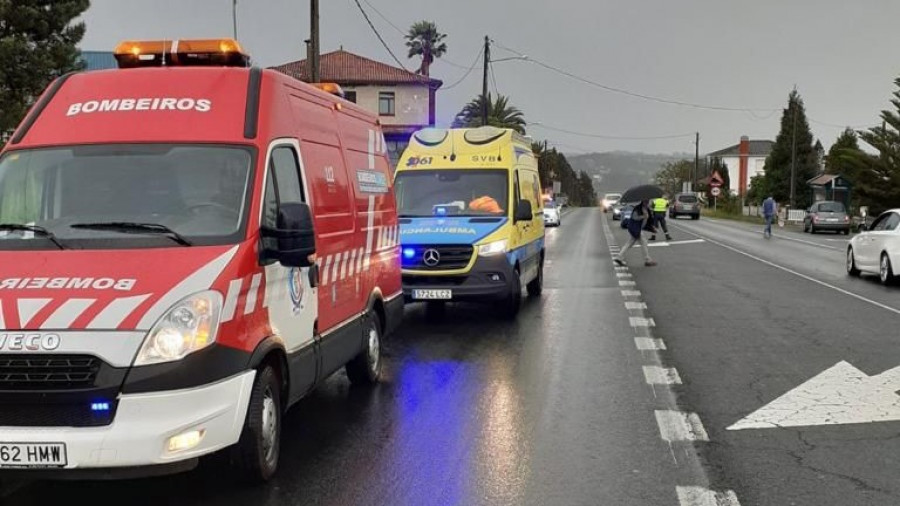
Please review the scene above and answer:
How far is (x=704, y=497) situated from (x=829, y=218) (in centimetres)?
3749

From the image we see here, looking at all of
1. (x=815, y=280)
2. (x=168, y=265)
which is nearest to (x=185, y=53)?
(x=168, y=265)

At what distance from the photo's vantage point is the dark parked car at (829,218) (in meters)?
38.2

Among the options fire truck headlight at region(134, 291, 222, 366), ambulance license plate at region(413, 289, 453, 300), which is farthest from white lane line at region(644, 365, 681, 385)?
fire truck headlight at region(134, 291, 222, 366)

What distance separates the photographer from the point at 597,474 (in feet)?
16.2

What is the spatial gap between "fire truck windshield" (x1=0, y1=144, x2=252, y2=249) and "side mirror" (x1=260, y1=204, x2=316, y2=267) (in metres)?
0.21

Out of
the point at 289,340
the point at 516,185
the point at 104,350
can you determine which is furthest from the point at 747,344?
the point at 104,350

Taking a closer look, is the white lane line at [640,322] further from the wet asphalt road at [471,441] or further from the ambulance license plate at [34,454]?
the ambulance license plate at [34,454]

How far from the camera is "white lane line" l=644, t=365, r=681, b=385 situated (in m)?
7.39

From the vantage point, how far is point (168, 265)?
13.8 feet

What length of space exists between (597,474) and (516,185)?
7.35 m

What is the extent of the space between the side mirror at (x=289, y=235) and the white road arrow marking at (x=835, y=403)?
3383 millimetres

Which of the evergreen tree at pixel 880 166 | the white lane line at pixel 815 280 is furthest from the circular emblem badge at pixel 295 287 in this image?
the evergreen tree at pixel 880 166

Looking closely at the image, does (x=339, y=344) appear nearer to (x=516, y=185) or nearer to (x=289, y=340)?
(x=289, y=340)

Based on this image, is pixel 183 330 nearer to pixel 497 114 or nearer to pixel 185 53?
pixel 185 53
